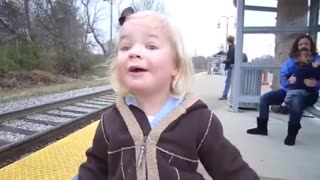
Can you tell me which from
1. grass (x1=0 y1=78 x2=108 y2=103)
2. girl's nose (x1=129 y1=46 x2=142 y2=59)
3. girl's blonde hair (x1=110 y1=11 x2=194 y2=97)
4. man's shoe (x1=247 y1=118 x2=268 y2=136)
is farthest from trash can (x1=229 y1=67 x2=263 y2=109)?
grass (x1=0 y1=78 x2=108 y2=103)

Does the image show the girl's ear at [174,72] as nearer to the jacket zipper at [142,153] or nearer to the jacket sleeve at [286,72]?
the jacket zipper at [142,153]

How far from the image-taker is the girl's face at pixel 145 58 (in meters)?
1.46

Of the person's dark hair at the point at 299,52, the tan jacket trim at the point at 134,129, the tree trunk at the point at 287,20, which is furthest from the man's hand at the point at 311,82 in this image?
the tan jacket trim at the point at 134,129

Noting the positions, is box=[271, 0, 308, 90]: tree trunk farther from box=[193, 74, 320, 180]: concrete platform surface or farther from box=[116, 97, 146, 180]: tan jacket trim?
box=[116, 97, 146, 180]: tan jacket trim

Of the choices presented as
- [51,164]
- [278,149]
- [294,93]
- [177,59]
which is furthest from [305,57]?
[177,59]

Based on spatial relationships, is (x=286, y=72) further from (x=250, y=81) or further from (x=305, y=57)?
(x=250, y=81)

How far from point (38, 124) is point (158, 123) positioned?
6683 mm

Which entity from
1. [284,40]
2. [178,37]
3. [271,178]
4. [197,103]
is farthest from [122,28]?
[284,40]

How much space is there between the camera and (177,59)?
1607 millimetres

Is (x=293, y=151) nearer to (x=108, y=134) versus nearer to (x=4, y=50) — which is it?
(x=108, y=134)

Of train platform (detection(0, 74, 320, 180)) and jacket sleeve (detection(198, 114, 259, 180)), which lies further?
train platform (detection(0, 74, 320, 180))

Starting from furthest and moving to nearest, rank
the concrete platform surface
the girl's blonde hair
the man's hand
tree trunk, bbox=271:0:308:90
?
tree trunk, bbox=271:0:308:90, the man's hand, the concrete platform surface, the girl's blonde hair

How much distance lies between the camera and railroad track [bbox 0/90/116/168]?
5.80m

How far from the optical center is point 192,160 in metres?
1.55
